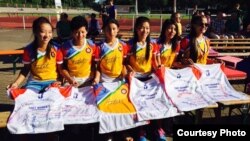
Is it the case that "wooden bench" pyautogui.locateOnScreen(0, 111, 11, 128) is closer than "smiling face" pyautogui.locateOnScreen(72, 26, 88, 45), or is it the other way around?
"wooden bench" pyautogui.locateOnScreen(0, 111, 11, 128)

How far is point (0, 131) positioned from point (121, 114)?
2.33 metres

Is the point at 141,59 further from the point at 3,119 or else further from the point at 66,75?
the point at 3,119

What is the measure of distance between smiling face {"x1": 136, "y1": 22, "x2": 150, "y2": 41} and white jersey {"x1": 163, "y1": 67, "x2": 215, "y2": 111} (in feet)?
Result: 2.11

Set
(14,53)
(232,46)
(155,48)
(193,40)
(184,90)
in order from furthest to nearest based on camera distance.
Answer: (232,46) < (14,53) < (193,40) < (155,48) < (184,90)

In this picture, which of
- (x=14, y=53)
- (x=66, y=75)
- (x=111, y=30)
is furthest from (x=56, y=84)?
(x=14, y=53)

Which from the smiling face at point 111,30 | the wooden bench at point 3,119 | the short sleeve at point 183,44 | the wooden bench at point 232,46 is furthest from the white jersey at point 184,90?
the wooden bench at point 232,46

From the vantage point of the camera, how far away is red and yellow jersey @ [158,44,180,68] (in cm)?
585

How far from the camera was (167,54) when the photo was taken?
5887 mm

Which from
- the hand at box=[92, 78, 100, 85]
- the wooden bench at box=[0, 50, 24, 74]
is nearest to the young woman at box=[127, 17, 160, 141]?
the hand at box=[92, 78, 100, 85]

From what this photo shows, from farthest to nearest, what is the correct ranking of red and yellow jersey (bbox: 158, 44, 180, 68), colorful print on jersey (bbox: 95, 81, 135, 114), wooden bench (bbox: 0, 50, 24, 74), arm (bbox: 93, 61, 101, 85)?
wooden bench (bbox: 0, 50, 24, 74) < red and yellow jersey (bbox: 158, 44, 180, 68) < arm (bbox: 93, 61, 101, 85) < colorful print on jersey (bbox: 95, 81, 135, 114)

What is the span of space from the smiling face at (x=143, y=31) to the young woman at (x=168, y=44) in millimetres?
416

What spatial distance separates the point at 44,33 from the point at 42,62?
0.44 m

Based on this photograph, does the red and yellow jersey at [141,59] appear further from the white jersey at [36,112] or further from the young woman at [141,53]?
the white jersey at [36,112]

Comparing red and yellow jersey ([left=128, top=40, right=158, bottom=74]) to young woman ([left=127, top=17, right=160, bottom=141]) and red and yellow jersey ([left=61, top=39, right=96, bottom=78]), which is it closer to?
young woman ([left=127, top=17, right=160, bottom=141])
